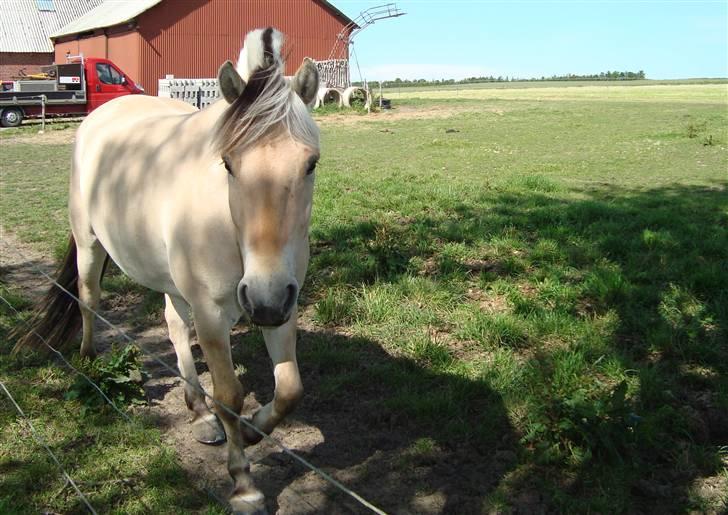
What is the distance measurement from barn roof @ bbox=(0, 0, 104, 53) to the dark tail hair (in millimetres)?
42956

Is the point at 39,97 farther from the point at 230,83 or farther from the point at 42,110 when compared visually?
the point at 230,83

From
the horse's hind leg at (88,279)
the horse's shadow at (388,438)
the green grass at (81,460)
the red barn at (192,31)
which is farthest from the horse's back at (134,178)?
the red barn at (192,31)

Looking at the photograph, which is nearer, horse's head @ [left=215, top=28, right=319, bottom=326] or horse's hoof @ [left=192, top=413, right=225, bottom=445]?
horse's head @ [left=215, top=28, right=319, bottom=326]

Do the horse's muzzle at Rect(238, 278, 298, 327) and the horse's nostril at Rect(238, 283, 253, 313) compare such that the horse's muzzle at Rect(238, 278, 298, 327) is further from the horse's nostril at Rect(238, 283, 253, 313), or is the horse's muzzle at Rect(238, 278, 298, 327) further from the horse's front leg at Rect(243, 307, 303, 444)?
the horse's front leg at Rect(243, 307, 303, 444)

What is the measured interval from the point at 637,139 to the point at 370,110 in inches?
535

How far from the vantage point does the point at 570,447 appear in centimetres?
334

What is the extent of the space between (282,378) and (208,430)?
98cm

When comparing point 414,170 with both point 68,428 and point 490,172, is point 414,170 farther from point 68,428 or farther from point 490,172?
point 68,428

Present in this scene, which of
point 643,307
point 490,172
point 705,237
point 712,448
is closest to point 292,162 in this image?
point 712,448

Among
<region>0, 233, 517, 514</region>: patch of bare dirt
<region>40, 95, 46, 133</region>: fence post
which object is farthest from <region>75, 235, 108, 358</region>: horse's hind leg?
<region>40, 95, 46, 133</region>: fence post

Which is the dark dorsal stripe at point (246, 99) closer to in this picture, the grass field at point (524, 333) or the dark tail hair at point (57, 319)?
the grass field at point (524, 333)

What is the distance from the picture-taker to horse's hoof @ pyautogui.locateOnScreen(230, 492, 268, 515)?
304 centimetres

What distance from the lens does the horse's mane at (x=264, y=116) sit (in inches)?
103

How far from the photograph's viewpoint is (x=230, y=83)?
9.15 feet
